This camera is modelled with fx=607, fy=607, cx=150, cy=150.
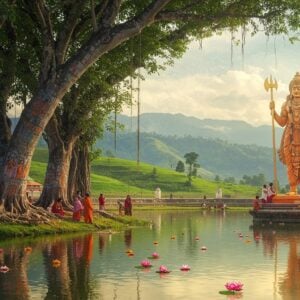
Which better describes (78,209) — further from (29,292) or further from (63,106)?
(29,292)

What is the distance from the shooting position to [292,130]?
33938mm

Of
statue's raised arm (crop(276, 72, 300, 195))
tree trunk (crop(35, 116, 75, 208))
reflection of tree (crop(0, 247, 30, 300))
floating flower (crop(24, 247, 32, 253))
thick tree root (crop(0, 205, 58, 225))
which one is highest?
statue's raised arm (crop(276, 72, 300, 195))

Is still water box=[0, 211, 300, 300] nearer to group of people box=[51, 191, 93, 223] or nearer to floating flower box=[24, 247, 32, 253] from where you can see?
floating flower box=[24, 247, 32, 253]

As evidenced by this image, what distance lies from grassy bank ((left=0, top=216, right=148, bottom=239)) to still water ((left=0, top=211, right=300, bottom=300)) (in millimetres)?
837

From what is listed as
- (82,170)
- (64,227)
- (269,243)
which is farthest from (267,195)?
(64,227)

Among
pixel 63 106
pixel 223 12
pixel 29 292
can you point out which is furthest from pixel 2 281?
pixel 63 106

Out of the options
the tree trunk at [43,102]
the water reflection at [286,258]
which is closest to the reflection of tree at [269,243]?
the water reflection at [286,258]

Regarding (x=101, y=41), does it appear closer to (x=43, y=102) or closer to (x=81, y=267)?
(x=43, y=102)

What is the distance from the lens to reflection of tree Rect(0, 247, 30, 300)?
9.54 meters

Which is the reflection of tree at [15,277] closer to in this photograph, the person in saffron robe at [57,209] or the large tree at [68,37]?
the large tree at [68,37]

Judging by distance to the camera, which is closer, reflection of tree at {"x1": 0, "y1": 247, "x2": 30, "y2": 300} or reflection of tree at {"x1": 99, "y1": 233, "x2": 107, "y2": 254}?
reflection of tree at {"x1": 0, "y1": 247, "x2": 30, "y2": 300}

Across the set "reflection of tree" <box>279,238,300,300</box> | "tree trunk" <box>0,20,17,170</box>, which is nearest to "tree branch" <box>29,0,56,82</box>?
"tree trunk" <box>0,20,17,170</box>

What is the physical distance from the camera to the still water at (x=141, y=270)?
9.87 meters

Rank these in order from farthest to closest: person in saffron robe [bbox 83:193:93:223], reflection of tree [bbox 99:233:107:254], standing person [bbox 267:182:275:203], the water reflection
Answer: standing person [bbox 267:182:275:203] < person in saffron robe [bbox 83:193:93:223] < reflection of tree [bbox 99:233:107:254] < the water reflection
